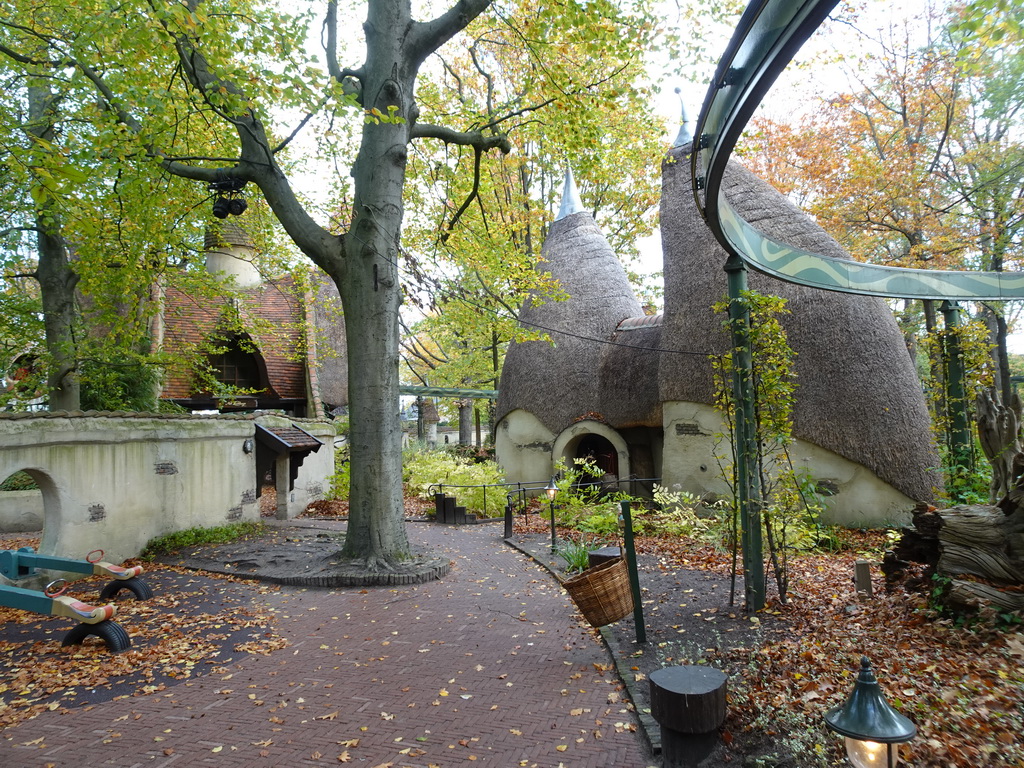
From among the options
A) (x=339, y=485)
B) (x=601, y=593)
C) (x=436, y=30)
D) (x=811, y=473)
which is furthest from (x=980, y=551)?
(x=339, y=485)

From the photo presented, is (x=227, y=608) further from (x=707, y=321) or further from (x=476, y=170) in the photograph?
(x=707, y=321)

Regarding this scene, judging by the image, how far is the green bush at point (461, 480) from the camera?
48.5 feet

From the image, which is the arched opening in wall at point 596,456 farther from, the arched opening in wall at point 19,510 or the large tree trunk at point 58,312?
the arched opening in wall at point 19,510

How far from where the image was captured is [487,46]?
2114 cm

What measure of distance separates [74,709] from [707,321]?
1110cm

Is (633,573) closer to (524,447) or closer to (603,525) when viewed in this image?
(603,525)

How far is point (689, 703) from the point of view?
136 inches

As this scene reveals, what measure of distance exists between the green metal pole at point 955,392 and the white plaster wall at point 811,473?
4.52ft

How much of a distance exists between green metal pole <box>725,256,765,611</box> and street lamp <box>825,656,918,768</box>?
3.58m

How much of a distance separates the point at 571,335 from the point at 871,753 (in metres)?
13.5

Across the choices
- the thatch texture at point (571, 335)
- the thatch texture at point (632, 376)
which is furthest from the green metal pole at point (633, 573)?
the thatch texture at point (571, 335)

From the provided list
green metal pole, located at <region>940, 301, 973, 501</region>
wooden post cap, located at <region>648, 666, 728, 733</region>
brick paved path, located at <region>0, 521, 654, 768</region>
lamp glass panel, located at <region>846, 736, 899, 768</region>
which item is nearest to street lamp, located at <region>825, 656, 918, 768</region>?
lamp glass panel, located at <region>846, 736, 899, 768</region>

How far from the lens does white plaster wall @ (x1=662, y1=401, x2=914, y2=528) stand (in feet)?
33.7

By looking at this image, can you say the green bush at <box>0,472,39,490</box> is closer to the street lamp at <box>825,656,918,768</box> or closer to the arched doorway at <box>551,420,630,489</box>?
the arched doorway at <box>551,420,630,489</box>
